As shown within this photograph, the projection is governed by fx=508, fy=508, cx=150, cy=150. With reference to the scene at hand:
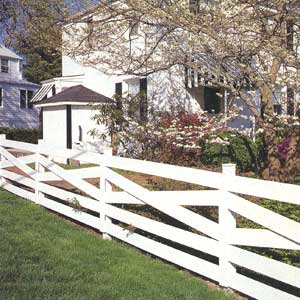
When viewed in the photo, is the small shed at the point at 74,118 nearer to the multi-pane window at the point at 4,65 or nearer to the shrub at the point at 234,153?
the shrub at the point at 234,153

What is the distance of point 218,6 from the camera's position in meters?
9.86

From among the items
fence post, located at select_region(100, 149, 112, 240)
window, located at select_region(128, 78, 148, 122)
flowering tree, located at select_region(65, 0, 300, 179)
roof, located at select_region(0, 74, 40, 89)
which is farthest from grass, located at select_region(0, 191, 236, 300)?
roof, located at select_region(0, 74, 40, 89)

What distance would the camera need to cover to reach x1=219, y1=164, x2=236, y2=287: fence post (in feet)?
16.6

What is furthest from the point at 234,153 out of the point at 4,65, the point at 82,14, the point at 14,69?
the point at 14,69

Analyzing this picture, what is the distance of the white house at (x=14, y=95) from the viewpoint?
40219 mm

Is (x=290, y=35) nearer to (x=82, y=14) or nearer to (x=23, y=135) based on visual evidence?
(x=82, y=14)

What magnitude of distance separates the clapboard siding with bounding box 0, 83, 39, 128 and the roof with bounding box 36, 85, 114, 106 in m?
19.3

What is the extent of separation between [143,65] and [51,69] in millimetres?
36588

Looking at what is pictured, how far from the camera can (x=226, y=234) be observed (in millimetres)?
5090

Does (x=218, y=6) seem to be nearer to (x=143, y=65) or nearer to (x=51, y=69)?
(x=143, y=65)

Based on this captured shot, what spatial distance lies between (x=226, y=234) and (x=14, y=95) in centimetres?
3836

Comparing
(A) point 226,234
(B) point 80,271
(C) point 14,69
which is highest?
(C) point 14,69

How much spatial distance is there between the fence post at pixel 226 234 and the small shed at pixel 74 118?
13.8 meters

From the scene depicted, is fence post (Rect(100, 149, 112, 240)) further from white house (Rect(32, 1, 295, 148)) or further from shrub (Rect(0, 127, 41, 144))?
shrub (Rect(0, 127, 41, 144))
